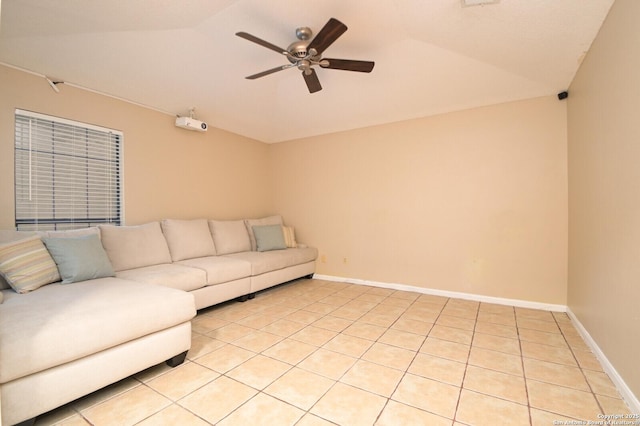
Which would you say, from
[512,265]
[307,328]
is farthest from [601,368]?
[307,328]

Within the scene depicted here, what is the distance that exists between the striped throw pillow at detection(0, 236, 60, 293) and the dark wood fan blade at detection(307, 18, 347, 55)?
2685mm

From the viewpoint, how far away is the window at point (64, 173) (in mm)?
2674

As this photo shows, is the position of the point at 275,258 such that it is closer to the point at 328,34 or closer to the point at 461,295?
the point at 461,295

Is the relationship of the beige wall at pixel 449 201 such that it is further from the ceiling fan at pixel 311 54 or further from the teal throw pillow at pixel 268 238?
the ceiling fan at pixel 311 54

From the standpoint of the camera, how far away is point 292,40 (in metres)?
2.65

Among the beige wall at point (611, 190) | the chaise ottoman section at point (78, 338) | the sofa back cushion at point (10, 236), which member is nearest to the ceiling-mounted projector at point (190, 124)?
the sofa back cushion at point (10, 236)

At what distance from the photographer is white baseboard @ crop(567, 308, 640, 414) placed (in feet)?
5.11

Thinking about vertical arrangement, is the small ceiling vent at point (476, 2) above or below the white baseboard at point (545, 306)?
above

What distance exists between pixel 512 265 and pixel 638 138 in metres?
2.17

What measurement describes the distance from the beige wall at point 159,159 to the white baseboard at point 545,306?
2.08 m

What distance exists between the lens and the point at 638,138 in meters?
1.56

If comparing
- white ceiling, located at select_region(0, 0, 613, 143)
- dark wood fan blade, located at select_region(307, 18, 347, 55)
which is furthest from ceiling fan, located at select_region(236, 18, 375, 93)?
white ceiling, located at select_region(0, 0, 613, 143)

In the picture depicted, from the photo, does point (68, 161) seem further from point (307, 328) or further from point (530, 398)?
point (530, 398)

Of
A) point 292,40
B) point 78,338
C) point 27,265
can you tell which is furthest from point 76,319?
point 292,40
